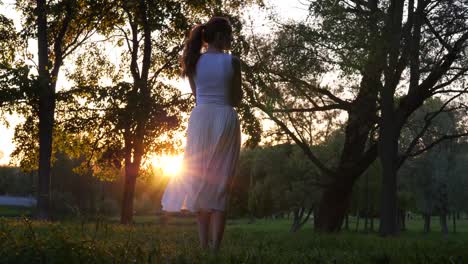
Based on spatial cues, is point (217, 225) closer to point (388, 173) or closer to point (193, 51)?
point (193, 51)

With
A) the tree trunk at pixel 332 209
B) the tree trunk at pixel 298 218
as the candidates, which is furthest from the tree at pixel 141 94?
the tree trunk at pixel 298 218

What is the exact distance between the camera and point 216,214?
6434mm

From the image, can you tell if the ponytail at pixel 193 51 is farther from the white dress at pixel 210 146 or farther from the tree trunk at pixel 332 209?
the tree trunk at pixel 332 209

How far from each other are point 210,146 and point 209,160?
0.14 meters

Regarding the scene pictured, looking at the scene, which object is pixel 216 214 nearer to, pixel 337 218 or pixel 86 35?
pixel 337 218

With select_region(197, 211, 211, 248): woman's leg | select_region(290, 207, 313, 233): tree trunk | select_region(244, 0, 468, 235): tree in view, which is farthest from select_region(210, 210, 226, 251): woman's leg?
select_region(290, 207, 313, 233): tree trunk

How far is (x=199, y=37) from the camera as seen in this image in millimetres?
6758

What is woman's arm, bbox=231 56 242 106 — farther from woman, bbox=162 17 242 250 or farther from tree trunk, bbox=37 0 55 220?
tree trunk, bbox=37 0 55 220

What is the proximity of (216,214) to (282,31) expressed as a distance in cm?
1484

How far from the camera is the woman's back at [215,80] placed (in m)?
6.50

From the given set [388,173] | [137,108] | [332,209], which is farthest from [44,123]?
[388,173]

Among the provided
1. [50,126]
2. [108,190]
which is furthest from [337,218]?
[108,190]

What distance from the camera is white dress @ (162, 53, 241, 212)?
641cm

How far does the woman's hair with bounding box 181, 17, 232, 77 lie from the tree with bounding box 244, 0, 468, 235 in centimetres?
1108
